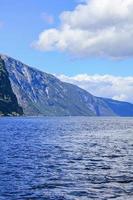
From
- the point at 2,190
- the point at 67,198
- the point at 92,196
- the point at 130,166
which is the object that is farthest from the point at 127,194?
the point at 130,166

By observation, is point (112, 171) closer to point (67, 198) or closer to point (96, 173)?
point (96, 173)

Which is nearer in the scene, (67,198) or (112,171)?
(67,198)

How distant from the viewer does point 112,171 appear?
55281 mm

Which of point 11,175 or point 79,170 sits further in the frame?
point 79,170

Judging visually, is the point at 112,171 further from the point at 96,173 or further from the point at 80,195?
the point at 80,195

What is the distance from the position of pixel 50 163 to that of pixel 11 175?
13.4 m

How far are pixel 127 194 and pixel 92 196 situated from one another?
11.0ft

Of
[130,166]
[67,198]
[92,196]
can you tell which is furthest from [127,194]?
[130,166]

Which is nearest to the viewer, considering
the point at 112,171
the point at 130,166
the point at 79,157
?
the point at 112,171

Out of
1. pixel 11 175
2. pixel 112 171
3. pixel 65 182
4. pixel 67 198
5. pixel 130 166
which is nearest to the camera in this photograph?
pixel 67 198

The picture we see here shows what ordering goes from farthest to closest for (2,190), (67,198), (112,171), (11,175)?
(112,171), (11,175), (2,190), (67,198)

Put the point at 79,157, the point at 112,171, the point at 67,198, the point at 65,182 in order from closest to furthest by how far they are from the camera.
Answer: the point at 67,198
the point at 65,182
the point at 112,171
the point at 79,157

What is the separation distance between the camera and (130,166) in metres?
60.3

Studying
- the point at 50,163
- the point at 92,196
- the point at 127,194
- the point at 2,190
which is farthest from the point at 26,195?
the point at 50,163
